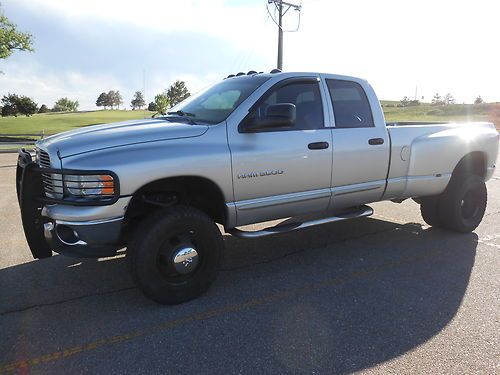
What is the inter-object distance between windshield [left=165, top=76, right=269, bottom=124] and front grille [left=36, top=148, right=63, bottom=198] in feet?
4.49

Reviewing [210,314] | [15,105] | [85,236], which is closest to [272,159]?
[210,314]

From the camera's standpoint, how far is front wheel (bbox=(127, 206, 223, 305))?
3570 mm

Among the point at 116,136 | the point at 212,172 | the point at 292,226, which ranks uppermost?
the point at 116,136

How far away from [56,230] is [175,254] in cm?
95

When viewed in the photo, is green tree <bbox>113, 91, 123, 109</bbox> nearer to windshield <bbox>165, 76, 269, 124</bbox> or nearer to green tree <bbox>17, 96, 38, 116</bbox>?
green tree <bbox>17, 96, 38, 116</bbox>

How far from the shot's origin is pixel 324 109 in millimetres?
4684

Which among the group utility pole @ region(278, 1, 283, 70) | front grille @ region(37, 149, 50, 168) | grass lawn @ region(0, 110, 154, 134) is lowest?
grass lawn @ region(0, 110, 154, 134)

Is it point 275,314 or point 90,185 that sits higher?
point 90,185

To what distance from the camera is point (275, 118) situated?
395 centimetres

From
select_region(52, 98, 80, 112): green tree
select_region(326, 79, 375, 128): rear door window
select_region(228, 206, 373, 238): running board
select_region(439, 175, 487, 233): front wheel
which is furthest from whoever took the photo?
select_region(52, 98, 80, 112): green tree

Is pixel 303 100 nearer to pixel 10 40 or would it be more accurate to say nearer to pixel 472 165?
pixel 472 165

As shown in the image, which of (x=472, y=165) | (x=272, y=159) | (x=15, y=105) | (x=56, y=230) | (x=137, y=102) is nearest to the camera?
(x=56, y=230)

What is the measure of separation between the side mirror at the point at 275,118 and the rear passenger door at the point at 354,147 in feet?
2.72

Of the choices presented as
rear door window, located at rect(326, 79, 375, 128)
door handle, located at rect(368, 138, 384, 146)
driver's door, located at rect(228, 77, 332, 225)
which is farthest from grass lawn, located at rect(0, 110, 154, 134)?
door handle, located at rect(368, 138, 384, 146)
